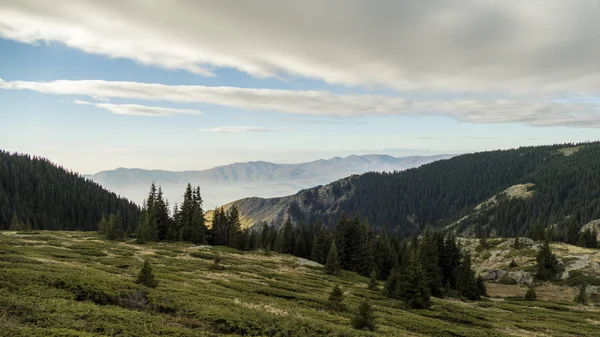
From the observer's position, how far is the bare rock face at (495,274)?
326ft

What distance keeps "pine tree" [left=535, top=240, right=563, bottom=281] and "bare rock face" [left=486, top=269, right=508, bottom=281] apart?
385 inches

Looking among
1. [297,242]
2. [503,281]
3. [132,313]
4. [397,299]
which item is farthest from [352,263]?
[132,313]

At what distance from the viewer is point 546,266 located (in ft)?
304

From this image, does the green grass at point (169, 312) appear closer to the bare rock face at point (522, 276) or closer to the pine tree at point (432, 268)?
the pine tree at point (432, 268)

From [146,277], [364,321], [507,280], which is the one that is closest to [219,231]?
[146,277]

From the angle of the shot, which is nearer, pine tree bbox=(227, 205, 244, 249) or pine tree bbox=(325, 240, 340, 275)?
pine tree bbox=(325, 240, 340, 275)

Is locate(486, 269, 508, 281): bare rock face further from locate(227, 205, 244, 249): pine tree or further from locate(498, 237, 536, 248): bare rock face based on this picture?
locate(227, 205, 244, 249): pine tree

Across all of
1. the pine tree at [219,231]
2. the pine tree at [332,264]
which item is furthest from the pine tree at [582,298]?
the pine tree at [219,231]

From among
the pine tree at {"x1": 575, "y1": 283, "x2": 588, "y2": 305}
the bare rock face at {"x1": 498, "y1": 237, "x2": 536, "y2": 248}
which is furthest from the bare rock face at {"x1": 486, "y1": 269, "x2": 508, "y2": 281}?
the pine tree at {"x1": 575, "y1": 283, "x2": 588, "y2": 305}

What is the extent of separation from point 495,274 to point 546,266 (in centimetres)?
1365

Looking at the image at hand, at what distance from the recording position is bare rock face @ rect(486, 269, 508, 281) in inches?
3917

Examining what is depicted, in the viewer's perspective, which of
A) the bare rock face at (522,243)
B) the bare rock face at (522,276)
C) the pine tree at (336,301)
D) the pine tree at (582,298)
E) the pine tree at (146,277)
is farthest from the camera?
the bare rock face at (522,243)

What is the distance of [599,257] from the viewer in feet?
311

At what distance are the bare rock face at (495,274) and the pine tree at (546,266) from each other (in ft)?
32.1
